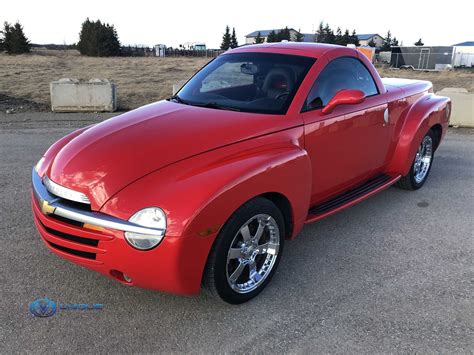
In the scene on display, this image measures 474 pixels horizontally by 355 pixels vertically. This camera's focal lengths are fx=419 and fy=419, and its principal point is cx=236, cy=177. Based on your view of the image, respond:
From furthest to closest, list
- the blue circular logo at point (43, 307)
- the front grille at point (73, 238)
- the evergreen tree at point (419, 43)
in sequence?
the evergreen tree at point (419, 43)
the blue circular logo at point (43, 307)
the front grille at point (73, 238)

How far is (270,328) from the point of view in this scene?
2783 mm

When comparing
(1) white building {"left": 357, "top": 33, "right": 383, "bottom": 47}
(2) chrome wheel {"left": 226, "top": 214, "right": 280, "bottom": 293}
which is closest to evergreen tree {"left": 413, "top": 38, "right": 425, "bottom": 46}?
(1) white building {"left": 357, "top": 33, "right": 383, "bottom": 47}

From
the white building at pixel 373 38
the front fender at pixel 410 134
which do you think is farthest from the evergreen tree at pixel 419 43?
the front fender at pixel 410 134

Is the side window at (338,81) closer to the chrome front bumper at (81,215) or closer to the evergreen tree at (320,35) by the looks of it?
the chrome front bumper at (81,215)

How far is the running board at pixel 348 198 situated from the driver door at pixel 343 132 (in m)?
0.06

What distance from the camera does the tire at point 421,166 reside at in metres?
5.25

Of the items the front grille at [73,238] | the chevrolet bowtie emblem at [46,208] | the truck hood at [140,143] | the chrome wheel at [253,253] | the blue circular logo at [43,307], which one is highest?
the truck hood at [140,143]

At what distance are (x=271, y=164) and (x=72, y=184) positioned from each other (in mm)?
1357

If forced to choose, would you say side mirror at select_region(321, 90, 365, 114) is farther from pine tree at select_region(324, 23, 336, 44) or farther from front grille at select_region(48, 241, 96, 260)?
pine tree at select_region(324, 23, 336, 44)

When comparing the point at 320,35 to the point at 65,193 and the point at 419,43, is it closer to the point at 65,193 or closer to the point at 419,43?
the point at 419,43

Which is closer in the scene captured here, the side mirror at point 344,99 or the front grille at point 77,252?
the front grille at point 77,252

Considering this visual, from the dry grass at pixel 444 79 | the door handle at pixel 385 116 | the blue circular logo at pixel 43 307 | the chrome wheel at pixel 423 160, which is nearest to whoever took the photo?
the blue circular logo at pixel 43 307

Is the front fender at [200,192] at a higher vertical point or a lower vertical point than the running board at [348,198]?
higher

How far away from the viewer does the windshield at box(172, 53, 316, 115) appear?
11.8ft
